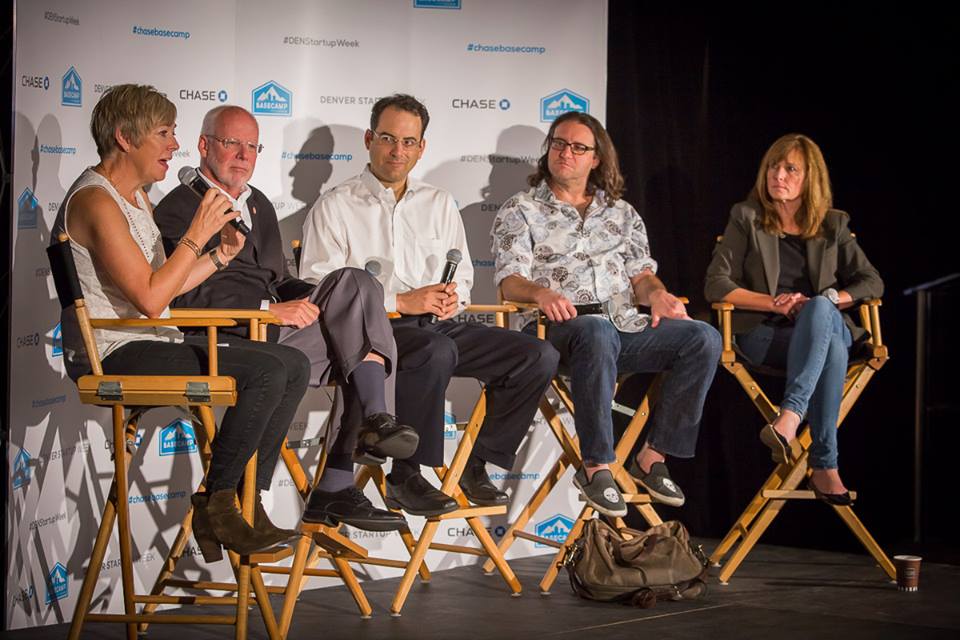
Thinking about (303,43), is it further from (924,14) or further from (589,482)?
(924,14)

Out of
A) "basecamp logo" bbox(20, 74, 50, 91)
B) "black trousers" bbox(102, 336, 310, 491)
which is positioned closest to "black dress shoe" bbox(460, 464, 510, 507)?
"black trousers" bbox(102, 336, 310, 491)

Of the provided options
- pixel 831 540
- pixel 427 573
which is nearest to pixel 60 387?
pixel 427 573

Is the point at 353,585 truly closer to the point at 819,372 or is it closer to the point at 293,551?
the point at 293,551

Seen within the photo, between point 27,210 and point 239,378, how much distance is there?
3.15 feet

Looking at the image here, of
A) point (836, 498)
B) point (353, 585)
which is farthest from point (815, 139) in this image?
point (353, 585)

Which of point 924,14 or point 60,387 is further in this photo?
point 924,14

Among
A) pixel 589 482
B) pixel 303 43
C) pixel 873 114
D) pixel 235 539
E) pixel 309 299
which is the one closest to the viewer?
pixel 235 539

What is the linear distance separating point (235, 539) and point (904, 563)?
241 cm

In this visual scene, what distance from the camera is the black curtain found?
5.39 m

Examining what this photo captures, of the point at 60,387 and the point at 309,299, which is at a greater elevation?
the point at 309,299

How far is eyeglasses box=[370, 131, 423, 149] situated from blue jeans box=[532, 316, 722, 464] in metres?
0.84

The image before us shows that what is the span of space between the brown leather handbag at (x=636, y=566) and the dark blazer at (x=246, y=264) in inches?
50.5

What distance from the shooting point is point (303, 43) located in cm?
467

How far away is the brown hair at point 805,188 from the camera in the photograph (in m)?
4.99
